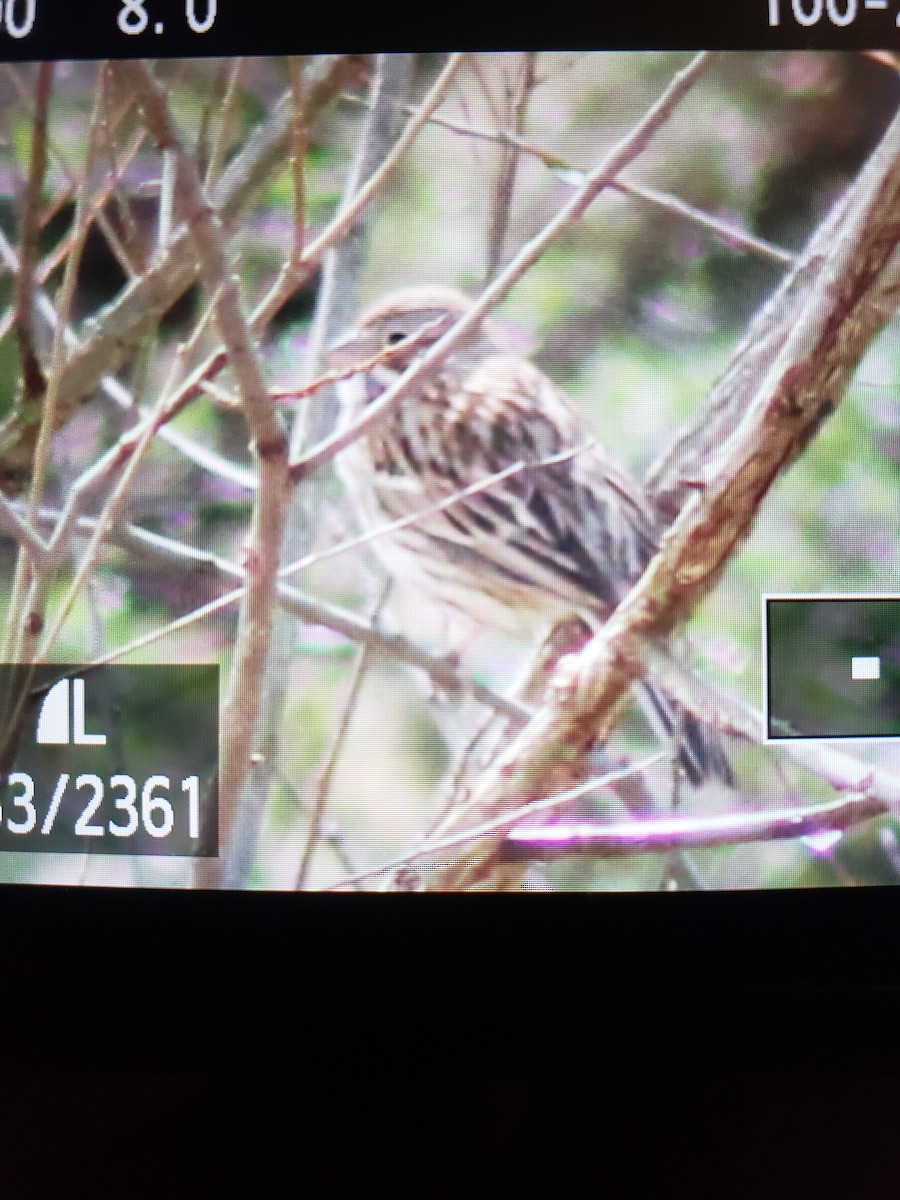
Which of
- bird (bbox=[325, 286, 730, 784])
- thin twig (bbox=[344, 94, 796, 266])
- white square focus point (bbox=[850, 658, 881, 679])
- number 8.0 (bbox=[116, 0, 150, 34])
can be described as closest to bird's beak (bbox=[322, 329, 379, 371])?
bird (bbox=[325, 286, 730, 784])

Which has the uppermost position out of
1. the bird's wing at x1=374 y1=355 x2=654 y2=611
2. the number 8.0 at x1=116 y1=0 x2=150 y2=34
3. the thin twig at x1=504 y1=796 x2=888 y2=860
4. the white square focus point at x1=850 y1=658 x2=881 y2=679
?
the number 8.0 at x1=116 y1=0 x2=150 y2=34

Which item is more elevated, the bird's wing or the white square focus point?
the bird's wing

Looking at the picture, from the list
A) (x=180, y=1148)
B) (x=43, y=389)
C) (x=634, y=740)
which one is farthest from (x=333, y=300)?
(x=180, y=1148)

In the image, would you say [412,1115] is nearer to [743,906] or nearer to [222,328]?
[743,906]

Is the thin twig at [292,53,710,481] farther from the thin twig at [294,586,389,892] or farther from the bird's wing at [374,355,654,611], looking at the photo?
the thin twig at [294,586,389,892]
